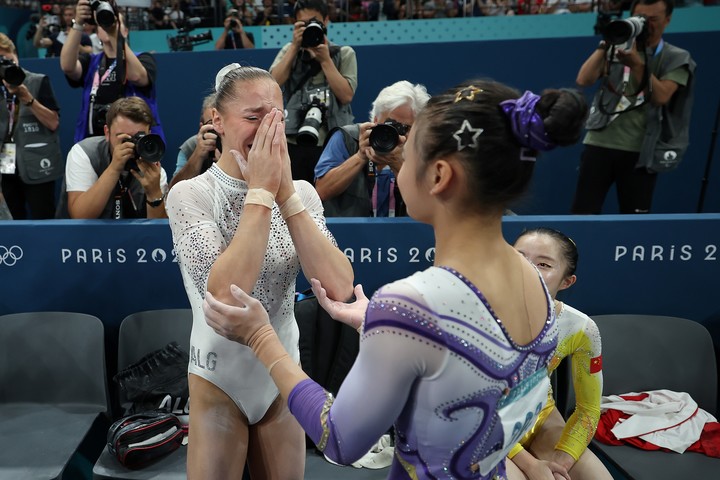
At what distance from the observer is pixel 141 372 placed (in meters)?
2.85

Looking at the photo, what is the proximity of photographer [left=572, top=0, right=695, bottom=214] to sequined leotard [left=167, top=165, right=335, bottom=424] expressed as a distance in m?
2.69

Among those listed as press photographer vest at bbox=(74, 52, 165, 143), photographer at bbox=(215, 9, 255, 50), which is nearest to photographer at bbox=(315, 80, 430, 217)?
press photographer vest at bbox=(74, 52, 165, 143)

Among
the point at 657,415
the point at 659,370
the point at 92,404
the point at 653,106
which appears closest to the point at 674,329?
the point at 659,370

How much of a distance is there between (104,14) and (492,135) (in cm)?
332

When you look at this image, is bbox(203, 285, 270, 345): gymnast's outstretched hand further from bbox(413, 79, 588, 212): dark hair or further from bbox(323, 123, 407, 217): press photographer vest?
bbox(323, 123, 407, 217): press photographer vest

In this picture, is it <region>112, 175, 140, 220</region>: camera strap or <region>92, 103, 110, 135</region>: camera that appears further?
<region>92, 103, 110, 135</region>: camera

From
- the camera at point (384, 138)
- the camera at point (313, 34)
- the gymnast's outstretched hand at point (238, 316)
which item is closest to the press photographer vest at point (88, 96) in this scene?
the camera at point (313, 34)

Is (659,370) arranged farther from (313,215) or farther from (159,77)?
(159,77)

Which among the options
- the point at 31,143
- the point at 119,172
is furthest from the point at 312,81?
the point at 31,143

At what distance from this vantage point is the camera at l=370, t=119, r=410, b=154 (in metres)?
2.98

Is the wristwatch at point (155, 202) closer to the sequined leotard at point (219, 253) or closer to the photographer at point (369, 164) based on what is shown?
the photographer at point (369, 164)

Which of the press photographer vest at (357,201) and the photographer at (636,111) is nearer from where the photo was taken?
the press photographer vest at (357,201)

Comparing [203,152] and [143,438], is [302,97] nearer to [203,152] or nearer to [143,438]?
[203,152]

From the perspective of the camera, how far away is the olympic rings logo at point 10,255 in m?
3.03
